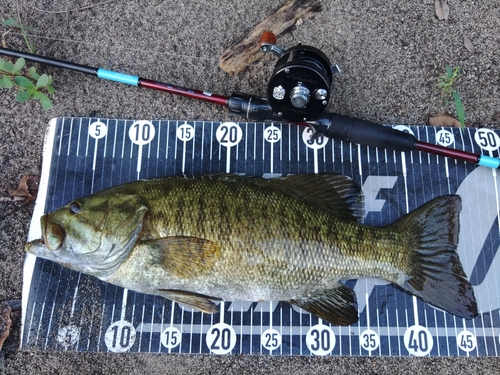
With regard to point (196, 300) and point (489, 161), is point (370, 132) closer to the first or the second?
point (489, 161)

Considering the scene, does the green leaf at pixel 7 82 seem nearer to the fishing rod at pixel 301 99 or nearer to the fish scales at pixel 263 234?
the fishing rod at pixel 301 99

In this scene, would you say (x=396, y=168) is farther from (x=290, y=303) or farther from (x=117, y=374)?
(x=117, y=374)

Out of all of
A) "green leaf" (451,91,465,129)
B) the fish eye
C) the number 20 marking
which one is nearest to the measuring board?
the number 20 marking

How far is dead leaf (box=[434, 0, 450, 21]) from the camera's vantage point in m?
2.93

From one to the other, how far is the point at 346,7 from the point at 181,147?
1.68m

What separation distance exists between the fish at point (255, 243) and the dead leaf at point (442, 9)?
1.49m

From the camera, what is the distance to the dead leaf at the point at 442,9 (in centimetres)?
293

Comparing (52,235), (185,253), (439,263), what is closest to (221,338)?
(185,253)

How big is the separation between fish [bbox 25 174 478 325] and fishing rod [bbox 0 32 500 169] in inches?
14.1

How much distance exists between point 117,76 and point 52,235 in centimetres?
119

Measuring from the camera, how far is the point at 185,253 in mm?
2113

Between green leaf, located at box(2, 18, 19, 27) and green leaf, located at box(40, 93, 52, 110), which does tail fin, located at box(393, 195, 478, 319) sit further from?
green leaf, located at box(2, 18, 19, 27)

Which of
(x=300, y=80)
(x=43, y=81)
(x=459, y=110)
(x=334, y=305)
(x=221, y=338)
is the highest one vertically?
(x=43, y=81)

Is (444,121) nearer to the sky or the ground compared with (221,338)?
nearer to the sky
